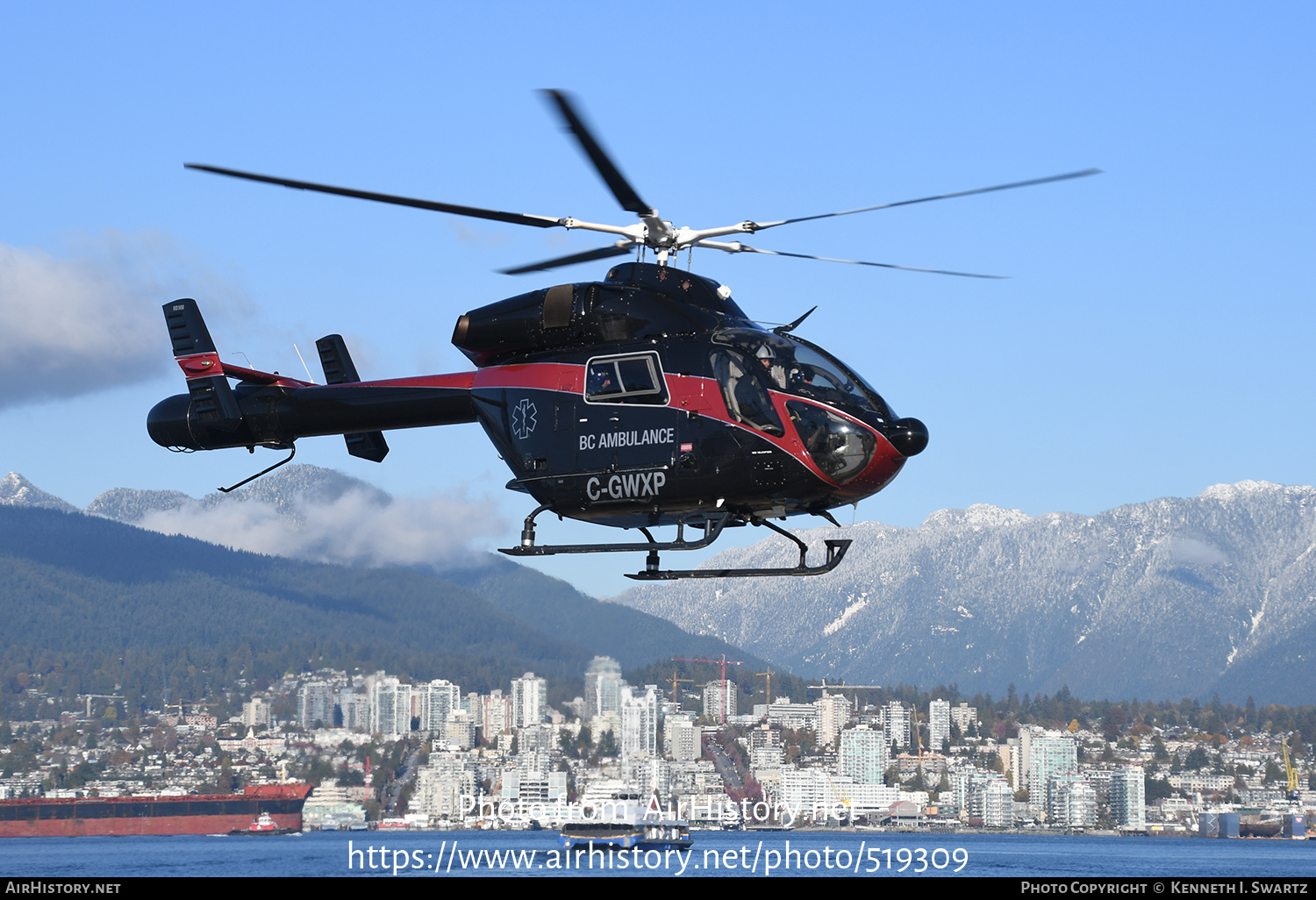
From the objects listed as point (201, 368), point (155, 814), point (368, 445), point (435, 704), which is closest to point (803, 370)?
point (368, 445)

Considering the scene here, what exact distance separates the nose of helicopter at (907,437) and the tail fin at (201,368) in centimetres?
882

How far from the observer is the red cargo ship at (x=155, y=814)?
143375 mm

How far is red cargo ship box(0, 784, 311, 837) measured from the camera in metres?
143

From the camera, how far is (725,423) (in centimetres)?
1524

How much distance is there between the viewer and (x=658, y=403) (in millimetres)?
15703

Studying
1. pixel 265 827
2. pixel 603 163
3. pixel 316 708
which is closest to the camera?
pixel 603 163

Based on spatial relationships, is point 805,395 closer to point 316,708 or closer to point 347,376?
point 347,376

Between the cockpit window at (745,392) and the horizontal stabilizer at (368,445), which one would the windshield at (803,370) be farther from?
the horizontal stabilizer at (368,445)

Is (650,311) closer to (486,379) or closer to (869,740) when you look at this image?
(486,379)

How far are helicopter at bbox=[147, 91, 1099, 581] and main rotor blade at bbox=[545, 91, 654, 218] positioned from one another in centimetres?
3

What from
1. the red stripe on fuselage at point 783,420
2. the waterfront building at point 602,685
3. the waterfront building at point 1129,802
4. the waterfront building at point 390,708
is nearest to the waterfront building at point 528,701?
the waterfront building at point 602,685

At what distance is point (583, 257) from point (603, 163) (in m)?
2.27

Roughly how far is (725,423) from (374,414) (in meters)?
5.29

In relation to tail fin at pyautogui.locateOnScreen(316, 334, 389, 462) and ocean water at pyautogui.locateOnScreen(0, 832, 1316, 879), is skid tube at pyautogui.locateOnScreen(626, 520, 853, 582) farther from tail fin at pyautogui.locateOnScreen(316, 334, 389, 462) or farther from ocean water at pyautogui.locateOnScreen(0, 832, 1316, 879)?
ocean water at pyautogui.locateOnScreen(0, 832, 1316, 879)
